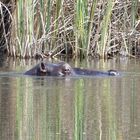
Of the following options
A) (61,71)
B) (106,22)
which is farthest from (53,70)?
(106,22)

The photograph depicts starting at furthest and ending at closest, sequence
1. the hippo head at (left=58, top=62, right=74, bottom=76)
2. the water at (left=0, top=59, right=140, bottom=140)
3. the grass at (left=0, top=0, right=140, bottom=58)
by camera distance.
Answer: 1. the grass at (left=0, top=0, right=140, bottom=58)
2. the hippo head at (left=58, top=62, right=74, bottom=76)
3. the water at (left=0, top=59, right=140, bottom=140)

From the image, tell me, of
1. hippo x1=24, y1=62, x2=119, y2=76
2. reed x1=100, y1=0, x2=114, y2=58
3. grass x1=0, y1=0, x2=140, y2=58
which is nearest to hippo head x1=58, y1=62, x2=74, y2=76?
hippo x1=24, y1=62, x2=119, y2=76

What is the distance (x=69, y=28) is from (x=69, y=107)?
7.23 metres

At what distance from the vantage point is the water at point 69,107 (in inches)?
231

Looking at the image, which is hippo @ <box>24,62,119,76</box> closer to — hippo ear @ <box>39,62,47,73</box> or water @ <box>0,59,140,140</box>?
hippo ear @ <box>39,62,47,73</box>

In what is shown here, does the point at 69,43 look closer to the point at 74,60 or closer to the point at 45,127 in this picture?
the point at 74,60

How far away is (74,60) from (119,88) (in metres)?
5.06

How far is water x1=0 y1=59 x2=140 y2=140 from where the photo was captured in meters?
5.86

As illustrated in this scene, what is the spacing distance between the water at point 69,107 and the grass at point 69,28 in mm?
3055

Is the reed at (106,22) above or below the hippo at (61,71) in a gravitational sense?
above

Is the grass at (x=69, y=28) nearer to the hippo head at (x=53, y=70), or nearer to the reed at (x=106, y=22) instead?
the reed at (x=106, y=22)

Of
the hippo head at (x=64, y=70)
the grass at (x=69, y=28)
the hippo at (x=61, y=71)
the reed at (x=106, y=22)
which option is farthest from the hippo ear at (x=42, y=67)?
the reed at (x=106, y=22)

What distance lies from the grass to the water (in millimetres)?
3055

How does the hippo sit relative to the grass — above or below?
below
